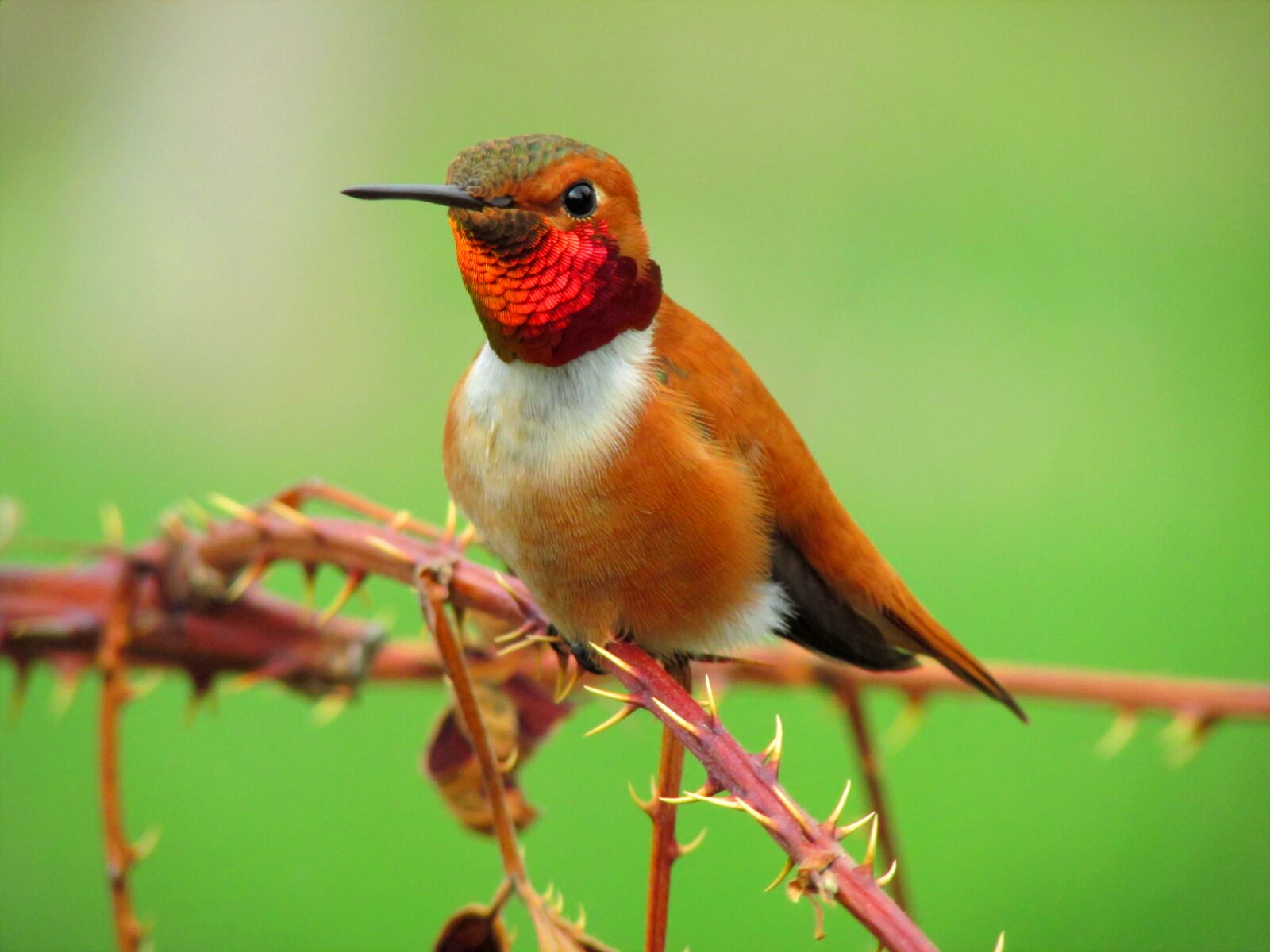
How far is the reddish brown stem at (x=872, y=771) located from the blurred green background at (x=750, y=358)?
35.4 inches

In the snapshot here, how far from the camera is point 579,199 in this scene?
55.8 inches

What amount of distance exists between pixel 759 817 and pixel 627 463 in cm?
55

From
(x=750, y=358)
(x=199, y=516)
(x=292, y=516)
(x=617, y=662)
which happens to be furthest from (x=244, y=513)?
(x=750, y=358)

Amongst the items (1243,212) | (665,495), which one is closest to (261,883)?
(665,495)

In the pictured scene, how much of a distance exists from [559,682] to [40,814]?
207cm

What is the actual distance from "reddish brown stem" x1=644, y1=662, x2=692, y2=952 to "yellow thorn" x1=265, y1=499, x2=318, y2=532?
0.45 meters

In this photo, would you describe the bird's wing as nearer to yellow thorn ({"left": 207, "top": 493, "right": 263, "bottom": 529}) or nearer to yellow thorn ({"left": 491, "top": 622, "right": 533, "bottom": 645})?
yellow thorn ({"left": 491, "top": 622, "right": 533, "bottom": 645})

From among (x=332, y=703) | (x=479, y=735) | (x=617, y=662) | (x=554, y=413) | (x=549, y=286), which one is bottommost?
(x=332, y=703)

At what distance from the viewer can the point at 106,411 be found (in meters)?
4.37

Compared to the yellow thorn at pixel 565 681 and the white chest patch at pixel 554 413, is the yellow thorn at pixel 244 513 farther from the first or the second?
the yellow thorn at pixel 565 681

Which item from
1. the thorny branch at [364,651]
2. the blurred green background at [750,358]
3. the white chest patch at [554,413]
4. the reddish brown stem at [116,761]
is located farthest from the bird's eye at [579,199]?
the blurred green background at [750,358]

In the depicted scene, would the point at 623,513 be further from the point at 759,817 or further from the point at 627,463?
the point at 759,817

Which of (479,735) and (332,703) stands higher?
(479,735)

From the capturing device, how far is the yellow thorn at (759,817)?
1.01 metres
